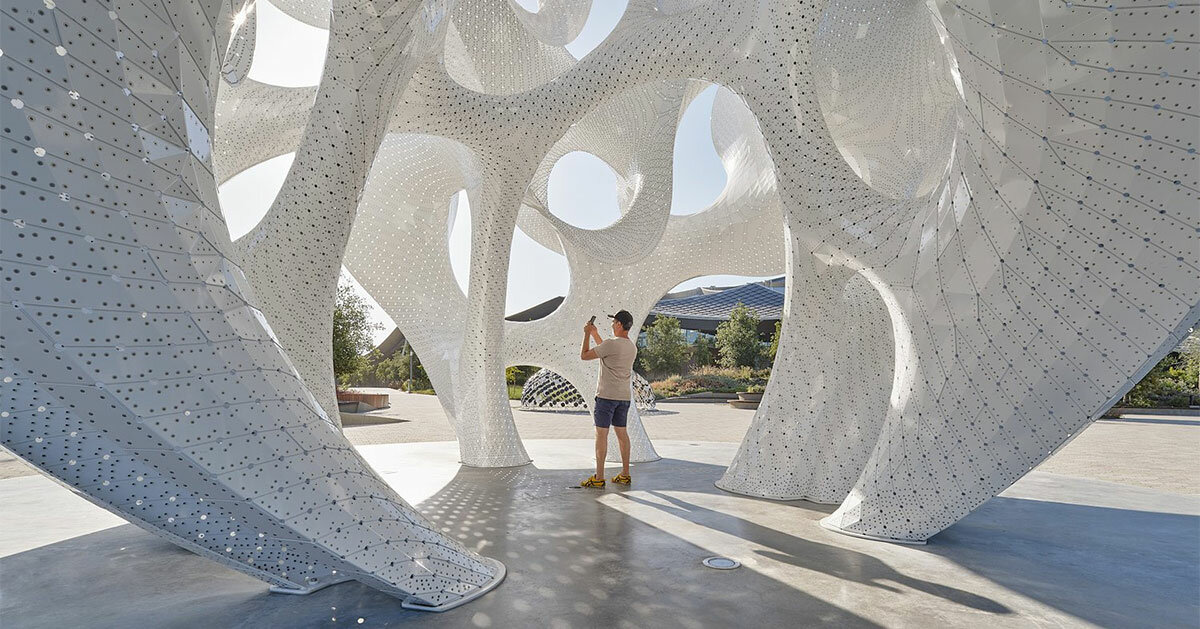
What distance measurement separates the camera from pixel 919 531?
4656 mm

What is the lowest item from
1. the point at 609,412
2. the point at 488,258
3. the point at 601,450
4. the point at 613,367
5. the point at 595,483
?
the point at 595,483

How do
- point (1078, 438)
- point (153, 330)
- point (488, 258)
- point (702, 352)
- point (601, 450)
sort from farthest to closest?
point (702, 352), point (1078, 438), point (488, 258), point (601, 450), point (153, 330)

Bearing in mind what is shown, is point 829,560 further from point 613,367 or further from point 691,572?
point 613,367

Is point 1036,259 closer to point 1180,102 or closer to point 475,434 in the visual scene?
point 1180,102

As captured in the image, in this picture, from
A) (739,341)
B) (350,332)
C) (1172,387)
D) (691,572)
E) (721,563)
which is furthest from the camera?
(739,341)

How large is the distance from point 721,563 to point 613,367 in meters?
2.87

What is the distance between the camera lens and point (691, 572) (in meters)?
3.84

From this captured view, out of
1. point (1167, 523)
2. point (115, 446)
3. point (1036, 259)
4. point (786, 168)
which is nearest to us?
point (115, 446)

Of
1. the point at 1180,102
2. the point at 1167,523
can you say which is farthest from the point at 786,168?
the point at 1167,523

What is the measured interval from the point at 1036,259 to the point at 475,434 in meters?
6.40

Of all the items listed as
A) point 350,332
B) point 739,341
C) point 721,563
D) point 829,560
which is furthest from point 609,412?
point 739,341

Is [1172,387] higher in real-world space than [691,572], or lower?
higher

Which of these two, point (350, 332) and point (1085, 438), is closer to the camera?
point (1085, 438)

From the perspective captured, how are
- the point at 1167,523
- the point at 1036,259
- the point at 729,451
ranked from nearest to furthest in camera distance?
1. the point at 1036,259
2. the point at 1167,523
3. the point at 729,451
